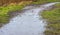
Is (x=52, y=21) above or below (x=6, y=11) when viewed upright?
below

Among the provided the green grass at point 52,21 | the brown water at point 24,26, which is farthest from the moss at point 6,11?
the green grass at point 52,21

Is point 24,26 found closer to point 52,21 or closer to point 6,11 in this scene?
point 52,21

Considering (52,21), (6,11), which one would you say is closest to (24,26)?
(52,21)

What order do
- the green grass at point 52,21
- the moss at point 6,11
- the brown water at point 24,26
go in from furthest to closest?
the moss at point 6,11 → the brown water at point 24,26 → the green grass at point 52,21

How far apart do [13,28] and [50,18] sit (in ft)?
2.14

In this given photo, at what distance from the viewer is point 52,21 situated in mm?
2844

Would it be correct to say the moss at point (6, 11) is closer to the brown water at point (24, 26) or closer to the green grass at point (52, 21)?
the brown water at point (24, 26)

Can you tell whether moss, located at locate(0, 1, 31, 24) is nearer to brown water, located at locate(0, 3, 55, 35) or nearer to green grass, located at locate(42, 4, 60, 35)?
brown water, located at locate(0, 3, 55, 35)

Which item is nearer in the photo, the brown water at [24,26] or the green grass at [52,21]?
the green grass at [52,21]

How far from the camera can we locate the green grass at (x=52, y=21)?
2507mm

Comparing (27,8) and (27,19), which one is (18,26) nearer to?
(27,19)

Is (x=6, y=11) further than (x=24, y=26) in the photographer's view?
Yes

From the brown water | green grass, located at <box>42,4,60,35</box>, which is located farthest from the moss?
green grass, located at <box>42,4,60,35</box>

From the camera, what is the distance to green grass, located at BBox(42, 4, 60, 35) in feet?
8.23
